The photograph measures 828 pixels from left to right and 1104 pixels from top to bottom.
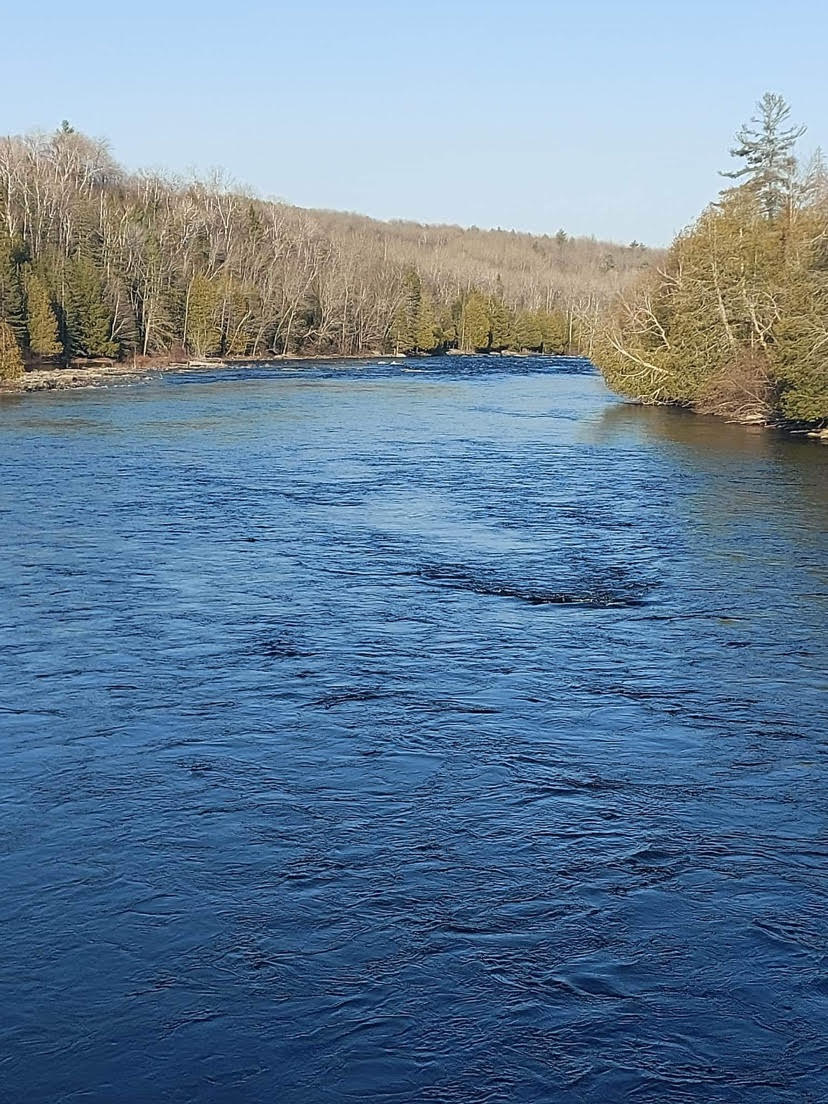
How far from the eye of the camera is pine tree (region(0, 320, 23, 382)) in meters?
56.0

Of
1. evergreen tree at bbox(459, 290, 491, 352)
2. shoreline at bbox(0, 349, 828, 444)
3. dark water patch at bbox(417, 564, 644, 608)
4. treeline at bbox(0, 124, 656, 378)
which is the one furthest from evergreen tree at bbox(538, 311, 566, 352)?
dark water patch at bbox(417, 564, 644, 608)

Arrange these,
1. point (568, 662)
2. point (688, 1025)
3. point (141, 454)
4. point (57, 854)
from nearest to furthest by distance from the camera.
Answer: point (688, 1025)
point (57, 854)
point (568, 662)
point (141, 454)

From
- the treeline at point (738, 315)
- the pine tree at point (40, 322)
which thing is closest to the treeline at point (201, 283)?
the pine tree at point (40, 322)

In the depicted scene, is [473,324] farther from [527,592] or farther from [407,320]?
[527,592]

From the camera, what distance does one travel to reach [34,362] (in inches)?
2672

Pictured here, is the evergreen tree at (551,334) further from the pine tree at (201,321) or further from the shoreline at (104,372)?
the pine tree at (201,321)

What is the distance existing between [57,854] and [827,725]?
6858mm

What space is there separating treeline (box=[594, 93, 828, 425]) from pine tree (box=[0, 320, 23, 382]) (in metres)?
27.6

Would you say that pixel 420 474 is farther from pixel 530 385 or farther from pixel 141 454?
pixel 530 385

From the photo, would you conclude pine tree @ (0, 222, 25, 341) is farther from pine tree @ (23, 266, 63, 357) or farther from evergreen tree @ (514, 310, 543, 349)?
evergreen tree @ (514, 310, 543, 349)

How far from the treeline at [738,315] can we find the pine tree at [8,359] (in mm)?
27622

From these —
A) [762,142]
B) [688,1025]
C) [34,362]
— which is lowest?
[688,1025]

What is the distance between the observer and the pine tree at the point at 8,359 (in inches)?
2203

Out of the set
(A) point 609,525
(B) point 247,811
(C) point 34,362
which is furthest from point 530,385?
(B) point 247,811
